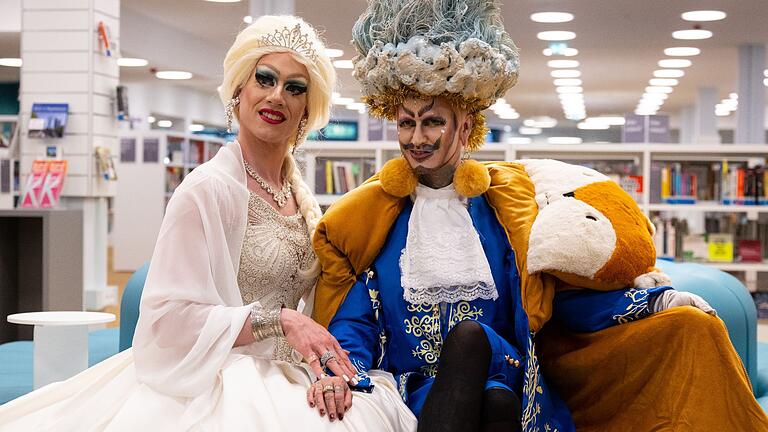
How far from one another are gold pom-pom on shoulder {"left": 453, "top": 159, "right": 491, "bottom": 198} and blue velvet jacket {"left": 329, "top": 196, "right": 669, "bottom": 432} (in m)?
0.07

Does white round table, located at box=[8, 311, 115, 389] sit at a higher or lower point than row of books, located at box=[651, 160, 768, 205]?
lower

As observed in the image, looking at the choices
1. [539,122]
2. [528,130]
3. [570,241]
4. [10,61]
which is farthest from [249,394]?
[528,130]

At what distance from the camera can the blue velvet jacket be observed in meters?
2.47

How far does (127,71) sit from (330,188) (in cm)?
862

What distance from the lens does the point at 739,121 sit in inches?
433

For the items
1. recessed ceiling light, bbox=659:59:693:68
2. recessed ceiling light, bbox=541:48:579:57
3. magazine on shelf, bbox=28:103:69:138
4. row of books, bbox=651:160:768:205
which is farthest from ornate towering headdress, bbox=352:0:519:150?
recessed ceiling light, bbox=659:59:693:68

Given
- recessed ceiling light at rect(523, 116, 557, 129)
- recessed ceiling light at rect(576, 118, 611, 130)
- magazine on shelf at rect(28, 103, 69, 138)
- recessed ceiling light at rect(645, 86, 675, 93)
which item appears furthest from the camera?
recessed ceiling light at rect(576, 118, 611, 130)

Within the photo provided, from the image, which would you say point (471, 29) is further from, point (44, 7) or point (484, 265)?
point (44, 7)

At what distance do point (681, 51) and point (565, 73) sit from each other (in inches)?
114

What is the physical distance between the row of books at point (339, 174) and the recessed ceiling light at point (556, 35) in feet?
16.2

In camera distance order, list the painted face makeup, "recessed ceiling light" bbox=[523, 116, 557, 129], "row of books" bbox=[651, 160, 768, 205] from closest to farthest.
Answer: the painted face makeup → "row of books" bbox=[651, 160, 768, 205] → "recessed ceiling light" bbox=[523, 116, 557, 129]

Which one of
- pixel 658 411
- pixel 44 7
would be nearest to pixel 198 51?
pixel 44 7

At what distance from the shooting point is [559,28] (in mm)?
11273

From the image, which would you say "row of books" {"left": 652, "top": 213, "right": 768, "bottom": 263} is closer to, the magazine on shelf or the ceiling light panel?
the ceiling light panel
